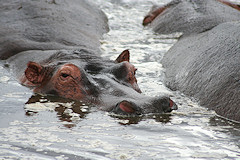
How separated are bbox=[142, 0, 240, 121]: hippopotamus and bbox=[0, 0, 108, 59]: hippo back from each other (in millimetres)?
1499

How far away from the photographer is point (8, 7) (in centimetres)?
877

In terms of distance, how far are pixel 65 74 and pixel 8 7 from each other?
11.6 ft

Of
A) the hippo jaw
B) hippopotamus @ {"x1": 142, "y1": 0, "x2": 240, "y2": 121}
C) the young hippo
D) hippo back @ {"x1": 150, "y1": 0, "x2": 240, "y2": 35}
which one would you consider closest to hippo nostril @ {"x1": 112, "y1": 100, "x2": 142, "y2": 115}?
the young hippo

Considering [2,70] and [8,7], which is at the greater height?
[8,7]

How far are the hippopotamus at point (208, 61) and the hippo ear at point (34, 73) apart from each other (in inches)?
69.5

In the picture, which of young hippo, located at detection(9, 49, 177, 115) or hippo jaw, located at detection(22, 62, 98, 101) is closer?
young hippo, located at detection(9, 49, 177, 115)

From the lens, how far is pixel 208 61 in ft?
20.7

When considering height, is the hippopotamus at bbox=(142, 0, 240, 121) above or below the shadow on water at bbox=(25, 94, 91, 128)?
above

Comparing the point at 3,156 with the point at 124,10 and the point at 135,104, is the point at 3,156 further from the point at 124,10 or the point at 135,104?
the point at 124,10

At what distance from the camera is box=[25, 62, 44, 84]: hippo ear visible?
6.05 m

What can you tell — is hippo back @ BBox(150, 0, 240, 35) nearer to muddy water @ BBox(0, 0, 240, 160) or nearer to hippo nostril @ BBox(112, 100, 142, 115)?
muddy water @ BBox(0, 0, 240, 160)

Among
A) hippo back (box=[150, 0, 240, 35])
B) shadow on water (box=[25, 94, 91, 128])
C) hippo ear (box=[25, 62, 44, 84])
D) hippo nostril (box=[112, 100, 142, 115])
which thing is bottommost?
shadow on water (box=[25, 94, 91, 128])

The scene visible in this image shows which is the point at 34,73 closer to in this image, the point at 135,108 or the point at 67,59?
the point at 67,59

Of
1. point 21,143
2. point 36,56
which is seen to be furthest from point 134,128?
point 36,56
